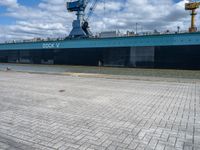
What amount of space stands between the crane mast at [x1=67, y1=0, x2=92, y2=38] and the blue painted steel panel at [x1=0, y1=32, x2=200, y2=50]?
153 inches

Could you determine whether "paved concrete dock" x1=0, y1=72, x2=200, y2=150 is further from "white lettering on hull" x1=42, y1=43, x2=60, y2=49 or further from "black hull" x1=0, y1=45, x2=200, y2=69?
"white lettering on hull" x1=42, y1=43, x2=60, y2=49

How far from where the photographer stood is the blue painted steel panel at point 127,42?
25.2m

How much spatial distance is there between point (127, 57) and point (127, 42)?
2.31m

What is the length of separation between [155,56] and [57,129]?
25007 millimetres

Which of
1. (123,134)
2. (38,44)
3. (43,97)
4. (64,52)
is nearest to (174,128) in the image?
(123,134)

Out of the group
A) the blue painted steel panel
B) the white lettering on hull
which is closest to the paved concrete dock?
the blue painted steel panel

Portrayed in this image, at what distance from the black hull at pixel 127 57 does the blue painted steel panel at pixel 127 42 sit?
0.61 m

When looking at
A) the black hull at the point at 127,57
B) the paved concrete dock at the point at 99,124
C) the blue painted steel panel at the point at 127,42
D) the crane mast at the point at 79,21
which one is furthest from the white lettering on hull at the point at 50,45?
the paved concrete dock at the point at 99,124

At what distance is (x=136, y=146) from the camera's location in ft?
12.4

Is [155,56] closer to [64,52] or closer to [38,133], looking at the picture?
[64,52]

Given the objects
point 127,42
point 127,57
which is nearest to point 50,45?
point 127,42

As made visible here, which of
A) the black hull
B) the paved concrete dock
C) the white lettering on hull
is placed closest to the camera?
the paved concrete dock

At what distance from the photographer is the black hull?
1006 inches

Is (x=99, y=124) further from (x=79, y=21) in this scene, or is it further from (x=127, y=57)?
(x=79, y=21)
